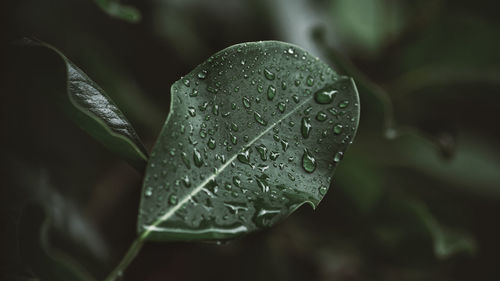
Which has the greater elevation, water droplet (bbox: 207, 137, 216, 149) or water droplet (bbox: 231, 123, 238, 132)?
water droplet (bbox: 231, 123, 238, 132)

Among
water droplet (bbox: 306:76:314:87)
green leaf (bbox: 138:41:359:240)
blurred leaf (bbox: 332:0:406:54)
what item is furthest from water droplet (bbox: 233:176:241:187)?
blurred leaf (bbox: 332:0:406:54)

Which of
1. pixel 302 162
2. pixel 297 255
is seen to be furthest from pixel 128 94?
pixel 302 162

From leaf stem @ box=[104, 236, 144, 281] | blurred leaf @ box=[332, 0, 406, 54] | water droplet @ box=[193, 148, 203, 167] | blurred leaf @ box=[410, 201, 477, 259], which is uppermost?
water droplet @ box=[193, 148, 203, 167]

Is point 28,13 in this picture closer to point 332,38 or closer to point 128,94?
point 128,94

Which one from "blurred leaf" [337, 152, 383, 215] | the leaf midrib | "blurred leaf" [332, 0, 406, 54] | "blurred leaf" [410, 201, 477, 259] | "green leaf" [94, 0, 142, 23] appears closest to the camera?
the leaf midrib

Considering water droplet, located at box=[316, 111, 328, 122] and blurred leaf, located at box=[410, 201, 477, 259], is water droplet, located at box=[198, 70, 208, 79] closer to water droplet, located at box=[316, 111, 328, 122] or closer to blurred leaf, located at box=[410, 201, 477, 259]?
water droplet, located at box=[316, 111, 328, 122]

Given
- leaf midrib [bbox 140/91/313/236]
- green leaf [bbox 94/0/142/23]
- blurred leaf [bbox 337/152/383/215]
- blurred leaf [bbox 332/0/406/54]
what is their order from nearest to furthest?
leaf midrib [bbox 140/91/313/236] → green leaf [bbox 94/0/142/23] → blurred leaf [bbox 337/152/383/215] → blurred leaf [bbox 332/0/406/54]

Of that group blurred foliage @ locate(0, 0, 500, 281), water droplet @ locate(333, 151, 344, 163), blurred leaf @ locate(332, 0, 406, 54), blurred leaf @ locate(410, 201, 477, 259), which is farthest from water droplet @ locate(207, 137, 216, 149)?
blurred leaf @ locate(332, 0, 406, 54)

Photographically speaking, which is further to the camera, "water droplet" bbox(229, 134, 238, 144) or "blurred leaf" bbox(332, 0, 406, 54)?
"blurred leaf" bbox(332, 0, 406, 54)

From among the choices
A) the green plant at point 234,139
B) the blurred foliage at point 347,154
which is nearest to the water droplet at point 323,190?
the green plant at point 234,139
